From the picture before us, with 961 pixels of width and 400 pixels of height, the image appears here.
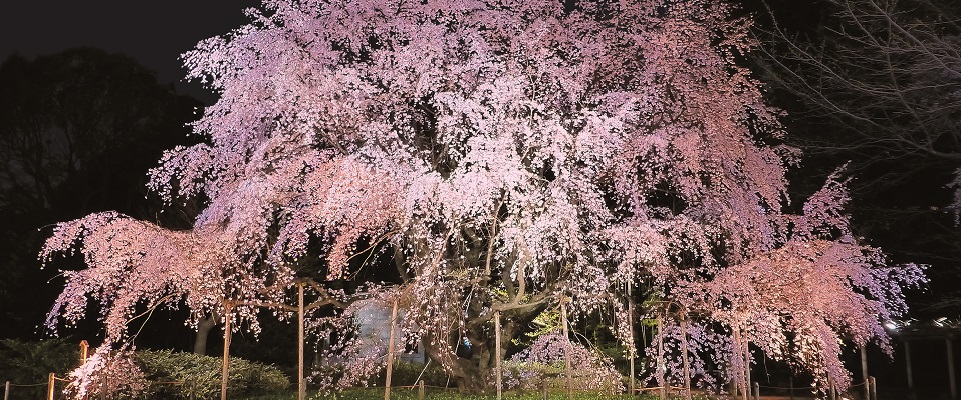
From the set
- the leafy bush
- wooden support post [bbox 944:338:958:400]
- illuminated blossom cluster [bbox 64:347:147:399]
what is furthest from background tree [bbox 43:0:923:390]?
wooden support post [bbox 944:338:958:400]

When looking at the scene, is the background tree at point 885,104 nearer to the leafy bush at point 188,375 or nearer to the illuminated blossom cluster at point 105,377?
the leafy bush at point 188,375

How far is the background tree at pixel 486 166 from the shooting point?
1227 cm

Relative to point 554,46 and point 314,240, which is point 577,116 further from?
point 314,240

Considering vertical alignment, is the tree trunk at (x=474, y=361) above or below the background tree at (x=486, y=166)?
below

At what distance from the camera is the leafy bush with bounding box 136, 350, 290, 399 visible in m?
15.5

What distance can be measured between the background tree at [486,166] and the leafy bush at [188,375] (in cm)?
264

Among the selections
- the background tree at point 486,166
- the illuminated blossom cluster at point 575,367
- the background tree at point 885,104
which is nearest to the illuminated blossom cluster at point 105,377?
the background tree at point 486,166

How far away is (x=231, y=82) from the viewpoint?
512 inches

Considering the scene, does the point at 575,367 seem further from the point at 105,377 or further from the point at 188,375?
the point at 105,377

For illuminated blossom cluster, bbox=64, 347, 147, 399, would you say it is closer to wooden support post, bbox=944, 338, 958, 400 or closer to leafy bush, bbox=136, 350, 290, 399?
leafy bush, bbox=136, 350, 290, 399

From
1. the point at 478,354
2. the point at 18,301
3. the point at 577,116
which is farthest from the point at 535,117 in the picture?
the point at 18,301

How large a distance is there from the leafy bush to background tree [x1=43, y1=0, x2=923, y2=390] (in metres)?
2.64

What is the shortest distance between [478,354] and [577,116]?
6.31 m

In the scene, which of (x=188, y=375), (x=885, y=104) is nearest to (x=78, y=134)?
(x=188, y=375)
